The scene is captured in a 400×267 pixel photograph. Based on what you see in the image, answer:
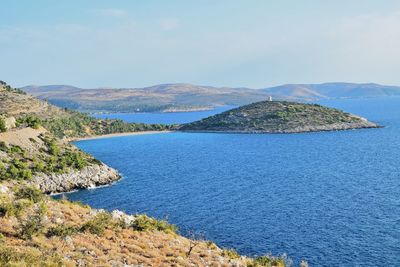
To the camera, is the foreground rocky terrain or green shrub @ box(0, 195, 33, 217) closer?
the foreground rocky terrain

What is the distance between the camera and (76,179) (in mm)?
98125

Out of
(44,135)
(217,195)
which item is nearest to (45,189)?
(44,135)

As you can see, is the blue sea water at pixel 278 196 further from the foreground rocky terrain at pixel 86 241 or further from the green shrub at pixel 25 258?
the green shrub at pixel 25 258

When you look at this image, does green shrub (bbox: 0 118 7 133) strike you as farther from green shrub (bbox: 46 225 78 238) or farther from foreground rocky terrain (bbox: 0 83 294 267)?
green shrub (bbox: 46 225 78 238)

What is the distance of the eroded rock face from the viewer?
91.5 metres

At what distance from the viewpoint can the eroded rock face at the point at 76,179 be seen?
300 ft

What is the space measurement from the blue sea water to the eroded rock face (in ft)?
13.2

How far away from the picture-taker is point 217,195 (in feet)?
276

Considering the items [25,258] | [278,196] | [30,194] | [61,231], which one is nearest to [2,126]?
[278,196]

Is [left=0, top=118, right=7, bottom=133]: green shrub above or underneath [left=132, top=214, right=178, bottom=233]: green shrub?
above

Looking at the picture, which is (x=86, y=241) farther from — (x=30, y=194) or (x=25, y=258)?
(x=30, y=194)

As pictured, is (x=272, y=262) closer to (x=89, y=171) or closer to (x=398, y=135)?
(x=89, y=171)

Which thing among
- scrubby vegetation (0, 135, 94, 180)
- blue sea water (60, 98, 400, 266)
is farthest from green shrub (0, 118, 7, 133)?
blue sea water (60, 98, 400, 266)

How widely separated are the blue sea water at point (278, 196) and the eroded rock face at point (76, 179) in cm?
401
